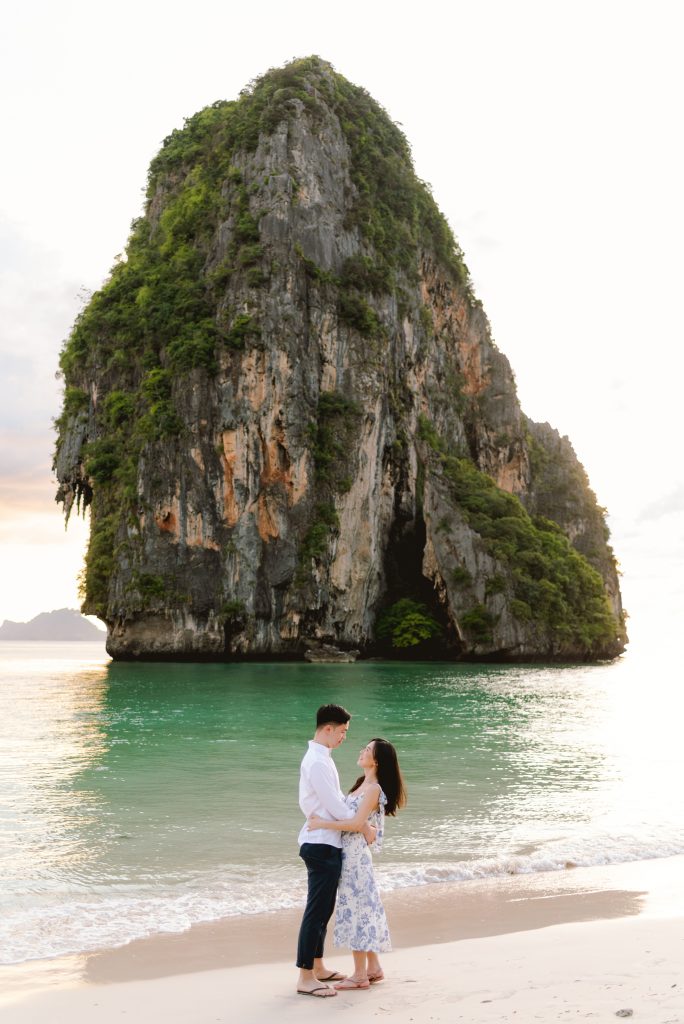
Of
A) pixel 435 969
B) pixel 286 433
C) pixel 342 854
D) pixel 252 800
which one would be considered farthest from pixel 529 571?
pixel 342 854

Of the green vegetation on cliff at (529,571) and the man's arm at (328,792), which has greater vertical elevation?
the green vegetation on cliff at (529,571)

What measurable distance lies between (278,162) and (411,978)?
53261mm

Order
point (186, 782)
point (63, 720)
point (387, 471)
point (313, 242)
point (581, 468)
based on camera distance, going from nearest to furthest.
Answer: point (186, 782), point (63, 720), point (313, 242), point (387, 471), point (581, 468)

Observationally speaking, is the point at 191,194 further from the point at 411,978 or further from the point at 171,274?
the point at 411,978

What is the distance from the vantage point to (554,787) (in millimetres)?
12727

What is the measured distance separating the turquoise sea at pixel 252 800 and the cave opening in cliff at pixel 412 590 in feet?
84.1

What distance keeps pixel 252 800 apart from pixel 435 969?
20.4ft

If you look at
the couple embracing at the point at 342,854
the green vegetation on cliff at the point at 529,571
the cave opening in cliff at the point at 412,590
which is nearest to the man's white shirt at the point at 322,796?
the couple embracing at the point at 342,854

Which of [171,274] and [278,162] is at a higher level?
[278,162]

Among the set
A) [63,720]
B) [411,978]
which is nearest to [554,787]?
[411,978]

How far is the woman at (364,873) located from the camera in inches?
197

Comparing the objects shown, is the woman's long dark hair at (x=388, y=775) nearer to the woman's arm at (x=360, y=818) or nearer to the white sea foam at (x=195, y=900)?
the woman's arm at (x=360, y=818)

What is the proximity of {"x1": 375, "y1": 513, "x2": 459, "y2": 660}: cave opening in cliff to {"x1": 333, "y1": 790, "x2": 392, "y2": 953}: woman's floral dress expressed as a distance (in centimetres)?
4567

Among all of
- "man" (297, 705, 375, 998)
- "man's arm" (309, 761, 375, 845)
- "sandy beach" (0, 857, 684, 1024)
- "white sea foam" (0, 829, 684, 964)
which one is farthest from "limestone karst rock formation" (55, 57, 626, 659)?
"man's arm" (309, 761, 375, 845)
